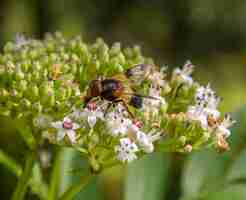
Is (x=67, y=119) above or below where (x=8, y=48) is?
below

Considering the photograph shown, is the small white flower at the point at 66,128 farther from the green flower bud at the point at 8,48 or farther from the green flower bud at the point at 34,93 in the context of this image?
the green flower bud at the point at 8,48

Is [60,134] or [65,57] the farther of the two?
[65,57]

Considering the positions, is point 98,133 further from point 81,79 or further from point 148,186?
point 148,186

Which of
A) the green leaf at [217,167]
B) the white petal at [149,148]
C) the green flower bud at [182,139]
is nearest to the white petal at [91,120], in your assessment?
the white petal at [149,148]

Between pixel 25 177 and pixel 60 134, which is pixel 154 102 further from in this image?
pixel 25 177

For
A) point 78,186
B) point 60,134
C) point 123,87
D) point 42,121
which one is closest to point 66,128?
point 60,134

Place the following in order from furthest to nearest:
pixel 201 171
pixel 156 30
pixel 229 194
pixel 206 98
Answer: pixel 156 30 → pixel 201 171 → pixel 206 98 → pixel 229 194
